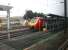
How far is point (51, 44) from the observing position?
1937 mm

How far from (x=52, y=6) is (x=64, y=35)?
62 cm

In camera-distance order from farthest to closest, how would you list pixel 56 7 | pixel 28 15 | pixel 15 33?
pixel 56 7 → pixel 28 15 → pixel 15 33

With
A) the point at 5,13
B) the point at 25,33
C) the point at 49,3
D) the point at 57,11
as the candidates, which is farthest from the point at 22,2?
the point at 57,11

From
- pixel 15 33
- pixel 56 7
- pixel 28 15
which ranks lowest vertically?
pixel 15 33

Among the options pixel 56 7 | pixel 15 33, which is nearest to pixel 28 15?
pixel 15 33

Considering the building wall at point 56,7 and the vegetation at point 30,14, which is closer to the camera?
the vegetation at point 30,14

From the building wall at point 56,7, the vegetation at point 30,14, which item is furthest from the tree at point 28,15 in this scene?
the building wall at point 56,7

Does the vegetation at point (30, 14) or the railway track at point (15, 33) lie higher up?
the vegetation at point (30, 14)

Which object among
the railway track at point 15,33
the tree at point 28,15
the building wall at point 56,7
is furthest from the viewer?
the building wall at point 56,7

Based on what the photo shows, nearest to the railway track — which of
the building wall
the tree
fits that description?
the tree

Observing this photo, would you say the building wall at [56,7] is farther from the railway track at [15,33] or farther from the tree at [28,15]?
the railway track at [15,33]

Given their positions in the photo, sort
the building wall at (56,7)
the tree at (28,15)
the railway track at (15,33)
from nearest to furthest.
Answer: the railway track at (15,33), the tree at (28,15), the building wall at (56,7)

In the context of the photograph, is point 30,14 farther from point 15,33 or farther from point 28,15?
point 15,33

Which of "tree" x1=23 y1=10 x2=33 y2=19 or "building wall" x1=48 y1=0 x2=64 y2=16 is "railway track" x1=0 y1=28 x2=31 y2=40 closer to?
"tree" x1=23 y1=10 x2=33 y2=19
